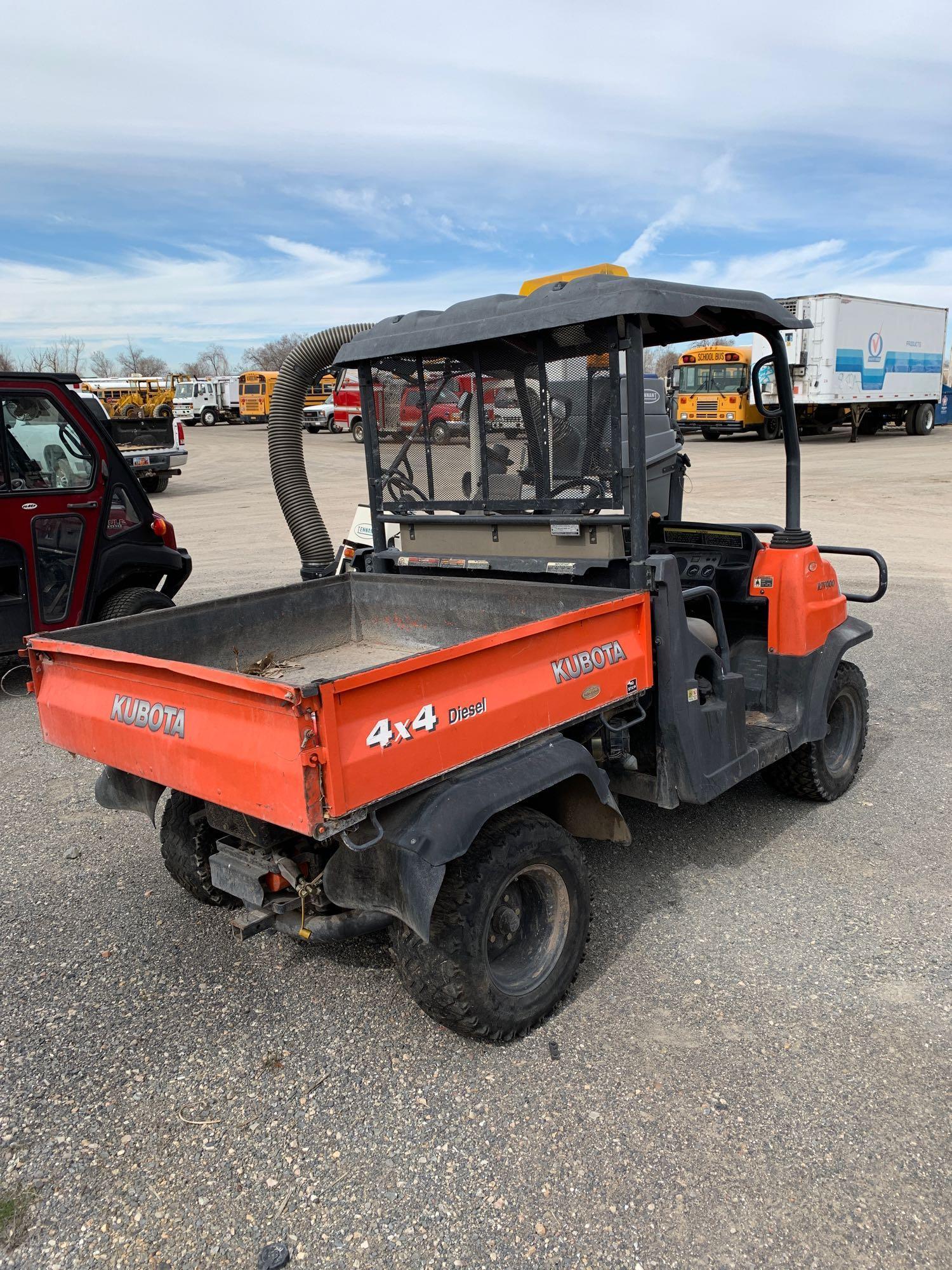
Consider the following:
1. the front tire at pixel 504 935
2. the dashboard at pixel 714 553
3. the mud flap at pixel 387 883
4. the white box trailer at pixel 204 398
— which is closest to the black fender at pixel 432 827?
the mud flap at pixel 387 883

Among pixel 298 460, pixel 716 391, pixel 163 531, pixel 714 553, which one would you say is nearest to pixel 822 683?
pixel 714 553

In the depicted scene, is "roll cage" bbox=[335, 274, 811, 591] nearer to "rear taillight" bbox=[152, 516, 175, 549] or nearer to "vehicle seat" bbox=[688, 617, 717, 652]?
"vehicle seat" bbox=[688, 617, 717, 652]

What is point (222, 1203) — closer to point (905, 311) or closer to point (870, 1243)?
point (870, 1243)

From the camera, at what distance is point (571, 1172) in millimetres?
2506

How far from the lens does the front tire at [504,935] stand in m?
2.82

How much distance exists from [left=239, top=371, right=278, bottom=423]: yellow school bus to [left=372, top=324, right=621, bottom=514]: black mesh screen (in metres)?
37.4

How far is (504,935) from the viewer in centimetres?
312

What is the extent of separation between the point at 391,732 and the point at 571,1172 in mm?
1245

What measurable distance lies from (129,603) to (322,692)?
5198mm

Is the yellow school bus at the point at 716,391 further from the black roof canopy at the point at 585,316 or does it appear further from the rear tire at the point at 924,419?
the black roof canopy at the point at 585,316

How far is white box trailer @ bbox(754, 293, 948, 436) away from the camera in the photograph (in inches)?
968

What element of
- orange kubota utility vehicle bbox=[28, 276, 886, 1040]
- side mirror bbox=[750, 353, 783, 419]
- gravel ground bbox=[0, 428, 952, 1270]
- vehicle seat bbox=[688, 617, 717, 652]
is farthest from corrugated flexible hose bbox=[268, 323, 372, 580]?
side mirror bbox=[750, 353, 783, 419]

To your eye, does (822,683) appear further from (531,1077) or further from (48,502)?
(48,502)

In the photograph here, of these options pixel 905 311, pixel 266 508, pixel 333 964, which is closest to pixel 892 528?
pixel 266 508
